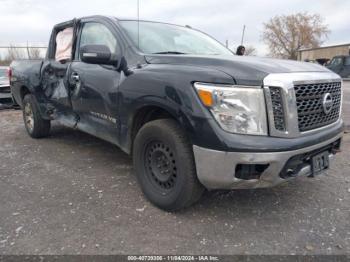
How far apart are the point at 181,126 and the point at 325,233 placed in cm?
149

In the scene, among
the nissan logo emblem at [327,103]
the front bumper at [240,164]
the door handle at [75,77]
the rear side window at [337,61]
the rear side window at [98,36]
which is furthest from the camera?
the rear side window at [337,61]

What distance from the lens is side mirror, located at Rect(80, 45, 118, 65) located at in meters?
3.33

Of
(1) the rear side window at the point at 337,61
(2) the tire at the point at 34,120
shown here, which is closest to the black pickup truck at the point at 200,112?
(2) the tire at the point at 34,120

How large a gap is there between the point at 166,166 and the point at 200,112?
2.45 ft

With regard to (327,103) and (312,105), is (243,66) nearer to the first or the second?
(312,105)

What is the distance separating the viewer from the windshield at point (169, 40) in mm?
3547

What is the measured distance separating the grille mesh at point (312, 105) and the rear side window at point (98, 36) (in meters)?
1.97

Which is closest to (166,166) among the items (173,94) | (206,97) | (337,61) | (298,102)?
(173,94)

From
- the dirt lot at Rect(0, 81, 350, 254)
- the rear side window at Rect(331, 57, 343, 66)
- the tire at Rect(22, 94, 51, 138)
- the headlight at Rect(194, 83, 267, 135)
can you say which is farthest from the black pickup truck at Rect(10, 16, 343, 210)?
the rear side window at Rect(331, 57, 343, 66)

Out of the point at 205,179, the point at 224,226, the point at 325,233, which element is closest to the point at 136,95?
the point at 205,179

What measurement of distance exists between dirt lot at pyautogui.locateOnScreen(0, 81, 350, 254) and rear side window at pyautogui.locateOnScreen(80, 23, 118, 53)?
155 cm

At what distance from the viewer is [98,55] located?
332 centimetres

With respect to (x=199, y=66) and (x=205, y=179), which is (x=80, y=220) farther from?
(x=199, y=66)

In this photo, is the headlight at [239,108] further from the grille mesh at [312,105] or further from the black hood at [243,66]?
the grille mesh at [312,105]
